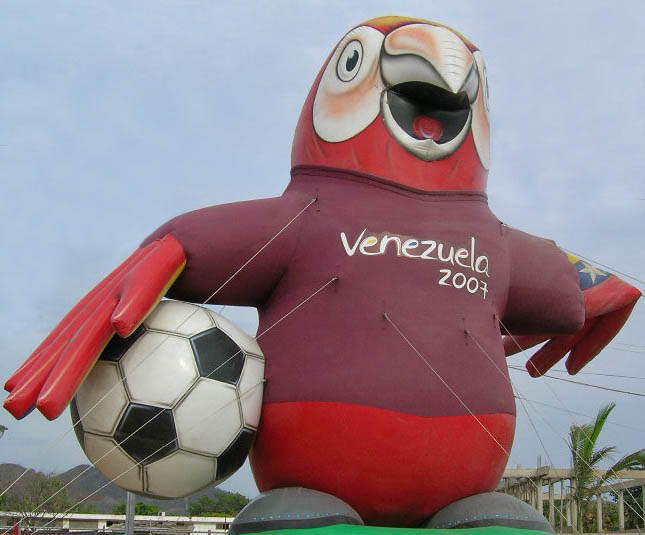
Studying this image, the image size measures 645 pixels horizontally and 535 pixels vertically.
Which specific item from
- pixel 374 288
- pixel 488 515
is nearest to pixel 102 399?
pixel 374 288

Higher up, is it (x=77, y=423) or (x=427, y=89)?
(x=427, y=89)

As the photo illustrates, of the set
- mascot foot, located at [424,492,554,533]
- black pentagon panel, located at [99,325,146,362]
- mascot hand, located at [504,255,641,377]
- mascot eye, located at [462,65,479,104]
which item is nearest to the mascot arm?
black pentagon panel, located at [99,325,146,362]

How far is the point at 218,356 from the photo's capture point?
502 cm

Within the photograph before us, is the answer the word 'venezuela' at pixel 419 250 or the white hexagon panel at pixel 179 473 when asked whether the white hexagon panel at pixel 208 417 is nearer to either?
the white hexagon panel at pixel 179 473

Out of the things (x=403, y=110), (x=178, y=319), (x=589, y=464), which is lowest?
(x=589, y=464)

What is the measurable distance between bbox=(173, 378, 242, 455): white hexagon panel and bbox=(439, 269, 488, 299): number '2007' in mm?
1564

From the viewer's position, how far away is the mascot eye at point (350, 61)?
5883mm

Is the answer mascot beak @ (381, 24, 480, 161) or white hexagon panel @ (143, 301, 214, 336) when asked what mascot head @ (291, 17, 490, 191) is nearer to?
mascot beak @ (381, 24, 480, 161)

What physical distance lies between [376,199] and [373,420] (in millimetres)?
1536

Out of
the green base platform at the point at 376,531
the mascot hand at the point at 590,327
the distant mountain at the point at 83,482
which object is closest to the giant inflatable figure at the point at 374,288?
the green base platform at the point at 376,531

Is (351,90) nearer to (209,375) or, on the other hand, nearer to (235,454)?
(209,375)

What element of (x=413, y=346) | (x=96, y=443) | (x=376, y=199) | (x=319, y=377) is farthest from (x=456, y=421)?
(x=96, y=443)

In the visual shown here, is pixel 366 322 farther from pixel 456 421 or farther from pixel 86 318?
pixel 86 318

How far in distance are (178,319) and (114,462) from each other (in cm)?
92
